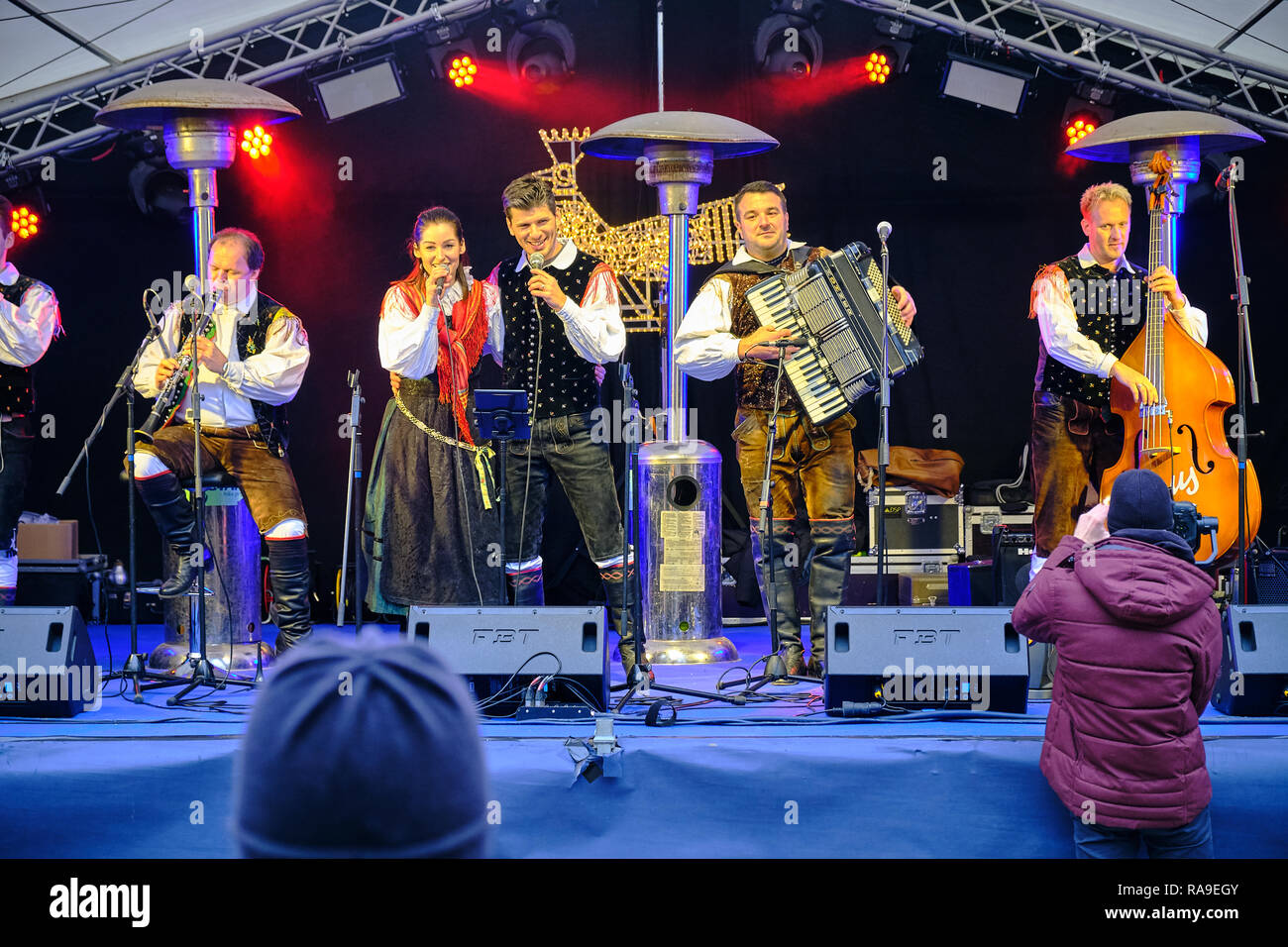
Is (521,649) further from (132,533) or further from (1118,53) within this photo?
(1118,53)

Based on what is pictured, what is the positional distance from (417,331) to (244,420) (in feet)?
2.89

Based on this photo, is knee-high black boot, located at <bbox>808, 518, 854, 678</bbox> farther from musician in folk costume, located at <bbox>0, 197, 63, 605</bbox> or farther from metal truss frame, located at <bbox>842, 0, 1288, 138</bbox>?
musician in folk costume, located at <bbox>0, 197, 63, 605</bbox>

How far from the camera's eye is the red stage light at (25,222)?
7.62m

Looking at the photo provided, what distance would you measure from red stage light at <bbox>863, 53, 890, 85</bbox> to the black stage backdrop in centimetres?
12

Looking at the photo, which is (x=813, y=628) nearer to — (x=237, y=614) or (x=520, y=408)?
(x=520, y=408)

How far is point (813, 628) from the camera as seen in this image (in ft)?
18.4

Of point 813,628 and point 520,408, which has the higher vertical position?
point 520,408

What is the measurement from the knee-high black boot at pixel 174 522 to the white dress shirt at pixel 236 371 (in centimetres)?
36

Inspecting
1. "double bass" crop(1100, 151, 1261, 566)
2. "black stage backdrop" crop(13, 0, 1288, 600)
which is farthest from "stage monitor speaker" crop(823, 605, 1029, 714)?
"black stage backdrop" crop(13, 0, 1288, 600)

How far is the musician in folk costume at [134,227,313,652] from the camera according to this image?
5680 mm

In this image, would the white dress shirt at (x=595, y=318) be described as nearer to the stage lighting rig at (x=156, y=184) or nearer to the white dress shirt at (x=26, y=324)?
the white dress shirt at (x=26, y=324)

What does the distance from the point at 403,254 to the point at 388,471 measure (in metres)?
1.91

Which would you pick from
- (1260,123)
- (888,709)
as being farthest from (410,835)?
(1260,123)
